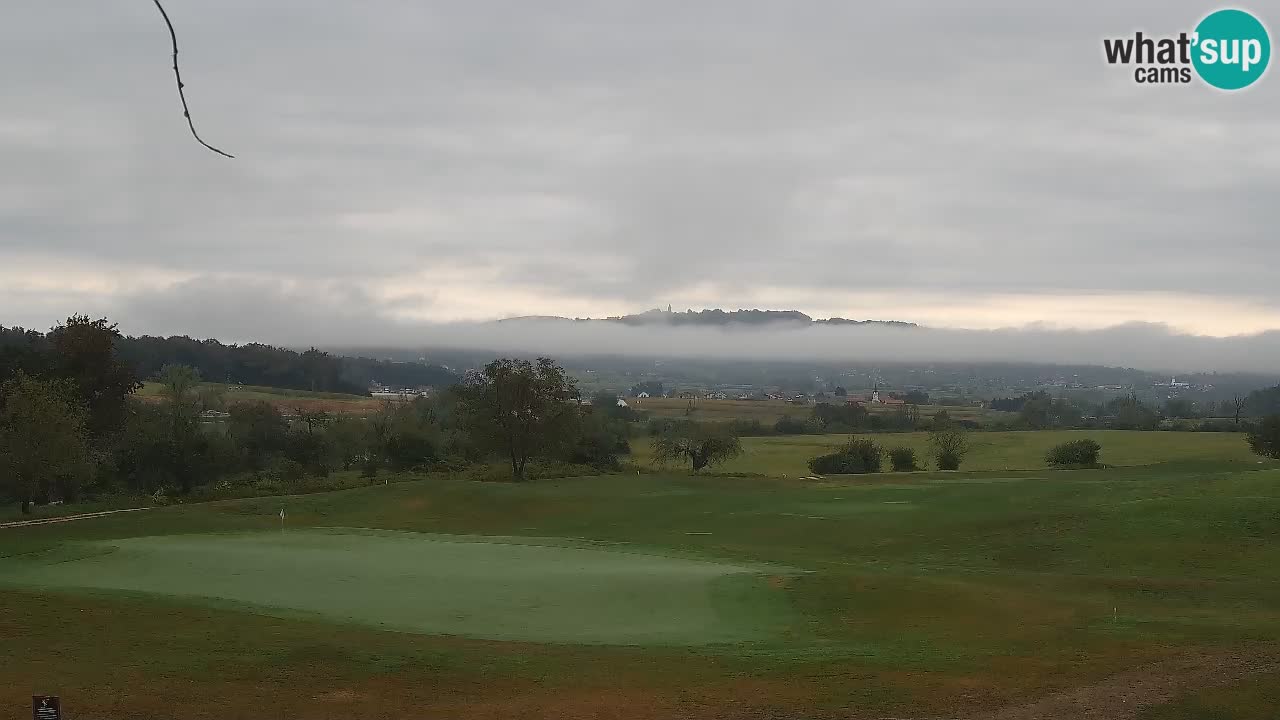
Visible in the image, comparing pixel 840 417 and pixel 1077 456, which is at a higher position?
pixel 840 417

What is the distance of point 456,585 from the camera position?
2578cm

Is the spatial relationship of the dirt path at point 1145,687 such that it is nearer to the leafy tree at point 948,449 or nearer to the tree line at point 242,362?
the leafy tree at point 948,449

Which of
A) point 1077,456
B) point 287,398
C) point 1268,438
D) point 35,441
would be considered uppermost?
point 287,398

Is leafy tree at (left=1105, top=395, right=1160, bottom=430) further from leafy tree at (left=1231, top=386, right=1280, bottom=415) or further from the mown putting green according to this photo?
the mown putting green

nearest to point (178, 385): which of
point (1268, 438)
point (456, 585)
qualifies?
point (456, 585)

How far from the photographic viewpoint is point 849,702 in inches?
610

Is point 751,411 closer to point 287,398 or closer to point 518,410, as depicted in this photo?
point 287,398

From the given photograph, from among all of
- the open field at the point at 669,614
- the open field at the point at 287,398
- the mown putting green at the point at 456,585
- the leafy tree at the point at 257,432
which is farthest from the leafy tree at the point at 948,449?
the open field at the point at 287,398

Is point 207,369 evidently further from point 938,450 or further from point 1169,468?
point 1169,468

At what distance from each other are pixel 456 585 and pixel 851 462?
60514 millimetres

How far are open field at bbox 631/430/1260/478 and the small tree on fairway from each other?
1.38 meters

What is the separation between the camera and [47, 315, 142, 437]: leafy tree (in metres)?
59.4

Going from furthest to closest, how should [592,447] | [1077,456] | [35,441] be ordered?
[592,447], [1077,456], [35,441]

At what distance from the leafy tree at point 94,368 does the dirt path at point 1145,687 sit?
58.0 m
